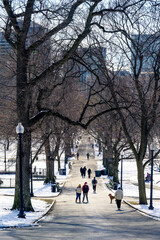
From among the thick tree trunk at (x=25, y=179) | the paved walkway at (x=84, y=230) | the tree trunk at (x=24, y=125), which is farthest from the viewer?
the thick tree trunk at (x=25, y=179)

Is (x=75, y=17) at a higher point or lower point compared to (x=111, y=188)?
higher

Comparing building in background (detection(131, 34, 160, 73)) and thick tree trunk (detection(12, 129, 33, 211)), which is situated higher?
building in background (detection(131, 34, 160, 73))

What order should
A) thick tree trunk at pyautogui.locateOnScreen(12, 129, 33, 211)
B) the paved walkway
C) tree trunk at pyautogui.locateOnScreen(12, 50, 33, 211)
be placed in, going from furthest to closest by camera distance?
thick tree trunk at pyautogui.locateOnScreen(12, 129, 33, 211), tree trunk at pyautogui.locateOnScreen(12, 50, 33, 211), the paved walkway

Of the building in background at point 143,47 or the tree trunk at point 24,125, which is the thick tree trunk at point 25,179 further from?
the building in background at point 143,47

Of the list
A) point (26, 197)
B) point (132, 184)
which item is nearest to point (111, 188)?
point (132, 184)

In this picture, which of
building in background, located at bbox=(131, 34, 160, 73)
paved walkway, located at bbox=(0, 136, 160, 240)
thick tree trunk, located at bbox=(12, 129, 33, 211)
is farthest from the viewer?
building in background, located at bbox=(131, 34, 160, 73)

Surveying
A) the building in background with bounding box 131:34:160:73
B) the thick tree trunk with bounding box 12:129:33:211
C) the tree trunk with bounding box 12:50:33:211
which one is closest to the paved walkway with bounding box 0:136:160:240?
the thick tree trunk with bounding box 12:129:33:211

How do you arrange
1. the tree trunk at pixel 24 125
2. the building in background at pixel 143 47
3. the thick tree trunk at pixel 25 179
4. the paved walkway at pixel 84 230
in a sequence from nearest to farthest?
1. the paved walkway at pixel 84 230
2. the tree trunk at pixel 24 125
3. the thick tree trunk at pixel 25 179
4. the building in background at pixel 143 47

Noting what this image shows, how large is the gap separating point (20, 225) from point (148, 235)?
4679 millimetres

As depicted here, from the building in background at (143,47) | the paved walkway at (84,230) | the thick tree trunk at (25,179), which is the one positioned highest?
the building in background at (143,47)

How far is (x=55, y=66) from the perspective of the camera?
17016 millimetres

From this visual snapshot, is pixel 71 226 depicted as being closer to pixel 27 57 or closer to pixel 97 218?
pixel 97 218

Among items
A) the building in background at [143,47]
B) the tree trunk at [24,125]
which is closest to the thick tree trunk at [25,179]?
the tree trunk at [24,125]

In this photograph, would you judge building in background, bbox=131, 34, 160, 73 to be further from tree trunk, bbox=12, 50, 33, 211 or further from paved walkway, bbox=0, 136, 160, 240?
paved walkway, bbox=0, 136, 160, 240
